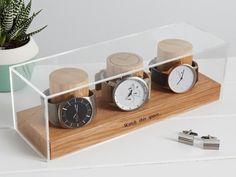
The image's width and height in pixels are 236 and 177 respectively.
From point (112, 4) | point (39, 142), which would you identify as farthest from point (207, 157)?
point (112, 4)

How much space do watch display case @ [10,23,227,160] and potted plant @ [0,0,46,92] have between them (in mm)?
77

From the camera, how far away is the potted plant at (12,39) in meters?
1.29

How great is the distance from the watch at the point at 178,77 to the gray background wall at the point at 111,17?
701 millimetres

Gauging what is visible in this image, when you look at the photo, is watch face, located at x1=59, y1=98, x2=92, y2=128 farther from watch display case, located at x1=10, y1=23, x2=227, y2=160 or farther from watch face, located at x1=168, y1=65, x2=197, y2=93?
watch face, located at x1=168, y1=65, x2=197, y2=93

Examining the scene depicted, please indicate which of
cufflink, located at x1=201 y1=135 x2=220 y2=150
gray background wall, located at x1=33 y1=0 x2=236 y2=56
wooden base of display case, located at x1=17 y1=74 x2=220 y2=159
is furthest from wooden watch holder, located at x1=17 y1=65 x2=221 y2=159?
gray background wall, located at x1=33 y1=0 x2=236 y2=56

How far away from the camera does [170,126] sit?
4.04 ft

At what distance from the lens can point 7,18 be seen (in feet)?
4.29

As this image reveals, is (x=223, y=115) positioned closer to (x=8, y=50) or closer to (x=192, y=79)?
(x=192, y=79)

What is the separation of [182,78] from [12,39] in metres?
0.38

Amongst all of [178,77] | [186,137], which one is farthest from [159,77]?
[186,137]

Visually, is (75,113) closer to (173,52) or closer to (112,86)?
(112,86)

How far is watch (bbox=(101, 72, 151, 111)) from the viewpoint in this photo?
1.17 meters

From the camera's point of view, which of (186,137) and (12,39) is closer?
(186,137)

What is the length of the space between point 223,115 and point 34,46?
0.43 meters
